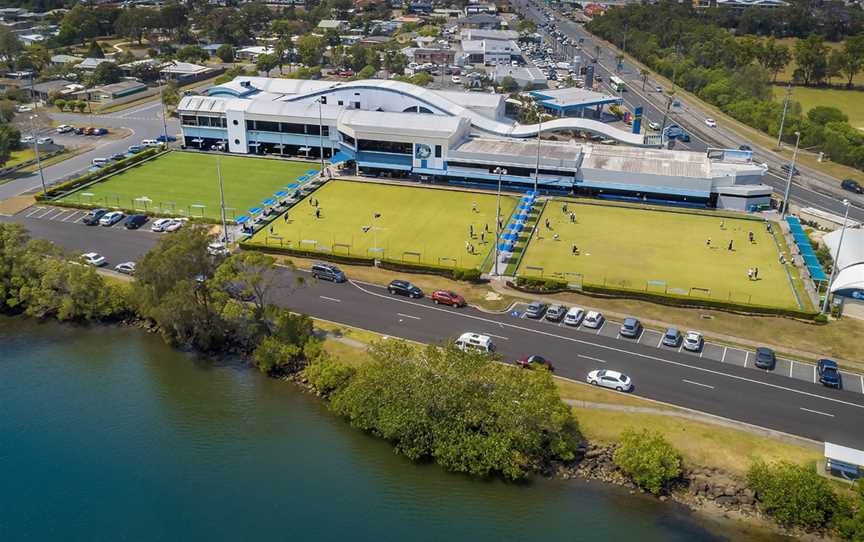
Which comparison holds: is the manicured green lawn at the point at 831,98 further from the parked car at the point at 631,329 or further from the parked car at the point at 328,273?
the parked car at the point at 328,273

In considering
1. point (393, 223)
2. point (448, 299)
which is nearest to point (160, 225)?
point (393, 223)

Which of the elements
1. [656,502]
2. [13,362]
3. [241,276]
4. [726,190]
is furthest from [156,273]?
[726,190]

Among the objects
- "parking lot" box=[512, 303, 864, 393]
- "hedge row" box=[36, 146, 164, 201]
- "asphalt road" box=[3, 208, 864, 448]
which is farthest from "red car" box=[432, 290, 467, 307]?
"hedge row" box=[36, 146, 164, 201]

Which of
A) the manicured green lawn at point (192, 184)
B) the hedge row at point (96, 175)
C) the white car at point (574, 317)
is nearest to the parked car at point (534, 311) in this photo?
the white car at point (574, 317)

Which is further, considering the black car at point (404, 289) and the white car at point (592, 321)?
the black car at point (404, 289)

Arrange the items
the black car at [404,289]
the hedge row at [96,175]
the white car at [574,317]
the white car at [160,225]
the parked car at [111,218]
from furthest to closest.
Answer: the hedge row at [96,175] < the parked car at [111,218] < the white car at [160,225] < the black car at [404,289] < the white car at [574,317]

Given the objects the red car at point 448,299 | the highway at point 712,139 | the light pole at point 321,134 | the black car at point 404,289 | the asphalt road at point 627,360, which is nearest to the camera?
the asphalt road at point 627,360

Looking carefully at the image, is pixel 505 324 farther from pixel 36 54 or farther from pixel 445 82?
pixel 36 54
